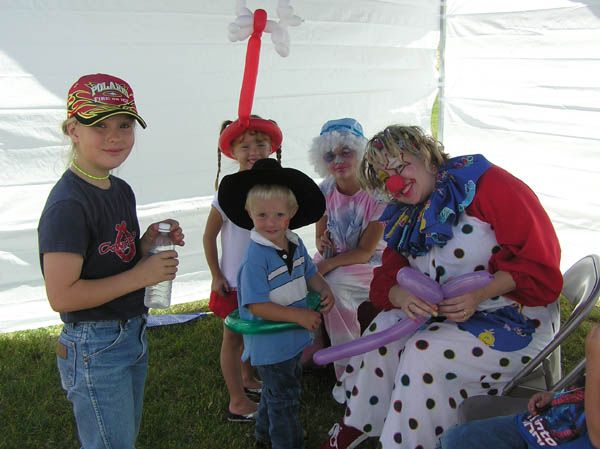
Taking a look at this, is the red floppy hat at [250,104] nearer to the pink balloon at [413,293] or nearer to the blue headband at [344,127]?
the blue headband at [344,127]

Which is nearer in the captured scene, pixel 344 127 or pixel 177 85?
pixel 344 127

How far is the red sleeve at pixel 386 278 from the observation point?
8.16 ft

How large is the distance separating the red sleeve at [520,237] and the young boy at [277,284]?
0.66 m

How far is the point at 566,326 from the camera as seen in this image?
1.94 m

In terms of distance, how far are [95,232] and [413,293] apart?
1.08 m

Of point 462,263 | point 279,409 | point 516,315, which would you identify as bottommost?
point 279,409

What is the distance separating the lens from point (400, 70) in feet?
16.6

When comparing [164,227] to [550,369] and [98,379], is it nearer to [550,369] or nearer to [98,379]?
[98,379]

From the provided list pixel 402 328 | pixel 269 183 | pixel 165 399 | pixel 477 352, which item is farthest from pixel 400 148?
pixel 165 399

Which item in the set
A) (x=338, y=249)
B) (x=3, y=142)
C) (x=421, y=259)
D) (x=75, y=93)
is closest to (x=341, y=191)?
(x=338, y=249)

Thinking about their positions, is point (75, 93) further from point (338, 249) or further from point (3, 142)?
point (3, 142)

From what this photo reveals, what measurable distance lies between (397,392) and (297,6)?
3.04 meters

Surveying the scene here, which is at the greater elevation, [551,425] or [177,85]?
[177,85]

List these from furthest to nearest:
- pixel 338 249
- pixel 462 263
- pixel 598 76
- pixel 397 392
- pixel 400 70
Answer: pixel 400 70, pixel 598 76, pixel 338 249, pixel 462 263, pixel 397 392
